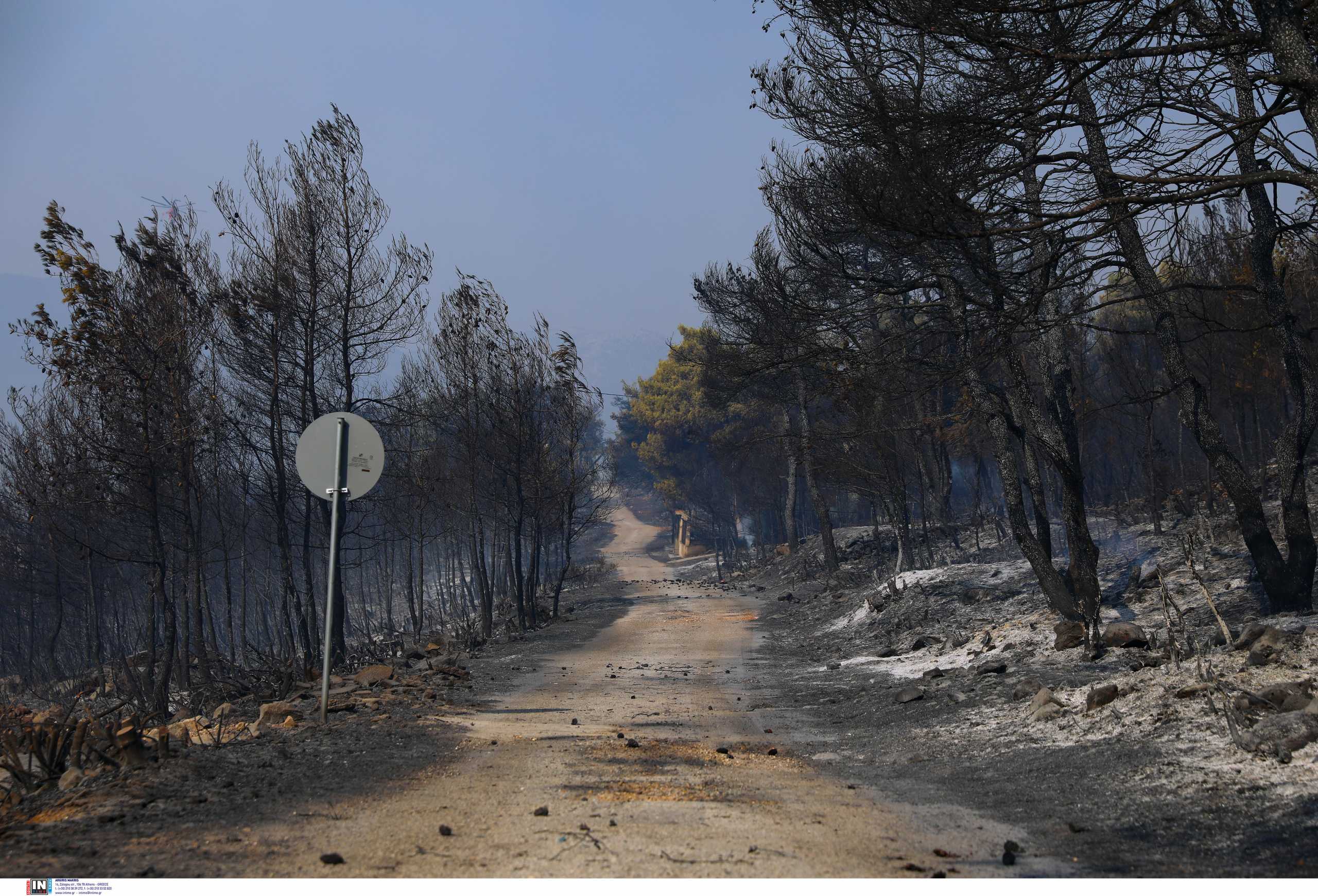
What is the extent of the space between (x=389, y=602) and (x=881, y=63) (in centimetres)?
3632

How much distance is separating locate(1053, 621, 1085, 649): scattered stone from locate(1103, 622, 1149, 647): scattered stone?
29.3 inches

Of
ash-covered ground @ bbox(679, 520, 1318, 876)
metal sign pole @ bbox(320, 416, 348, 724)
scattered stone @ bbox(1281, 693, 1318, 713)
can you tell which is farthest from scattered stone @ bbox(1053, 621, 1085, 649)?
metal sign pole @ bbox(320, 416, 348, 724)

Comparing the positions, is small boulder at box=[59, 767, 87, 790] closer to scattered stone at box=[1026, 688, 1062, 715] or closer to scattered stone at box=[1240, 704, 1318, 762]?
scattered stone at box=[1240, 704, 1318, 762]

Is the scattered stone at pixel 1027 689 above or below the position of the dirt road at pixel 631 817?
below

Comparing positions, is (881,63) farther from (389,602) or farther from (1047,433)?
(389,602)

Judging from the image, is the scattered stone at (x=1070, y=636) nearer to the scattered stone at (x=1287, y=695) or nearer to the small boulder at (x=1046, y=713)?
the small boulder at (x=1046, y=713)

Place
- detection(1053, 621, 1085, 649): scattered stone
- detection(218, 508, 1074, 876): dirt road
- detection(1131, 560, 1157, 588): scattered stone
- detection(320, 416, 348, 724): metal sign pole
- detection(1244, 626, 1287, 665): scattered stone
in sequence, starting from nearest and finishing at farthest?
detection(218, 508, 1074, 876): dirt road → detection(1244, 626, 1287, 665): scattered stone → detection(320, 416, 348, 724): metal sign pole → detection(1053, 621, 1085, 649): scattered stone → detection(1131, 560, 1157, 588): scattered stone

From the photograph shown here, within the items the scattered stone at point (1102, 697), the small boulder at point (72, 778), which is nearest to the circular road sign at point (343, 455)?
the small boulder at point (72, 778)

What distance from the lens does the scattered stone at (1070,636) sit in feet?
36.9

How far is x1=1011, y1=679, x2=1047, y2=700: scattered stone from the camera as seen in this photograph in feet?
29.5

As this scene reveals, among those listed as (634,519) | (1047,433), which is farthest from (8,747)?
(634,519)

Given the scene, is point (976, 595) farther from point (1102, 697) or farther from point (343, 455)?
point (343, 455)

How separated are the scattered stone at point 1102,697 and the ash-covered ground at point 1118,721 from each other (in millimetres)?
11

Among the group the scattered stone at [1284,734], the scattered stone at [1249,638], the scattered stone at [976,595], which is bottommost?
the scattered stone at [976,595]
